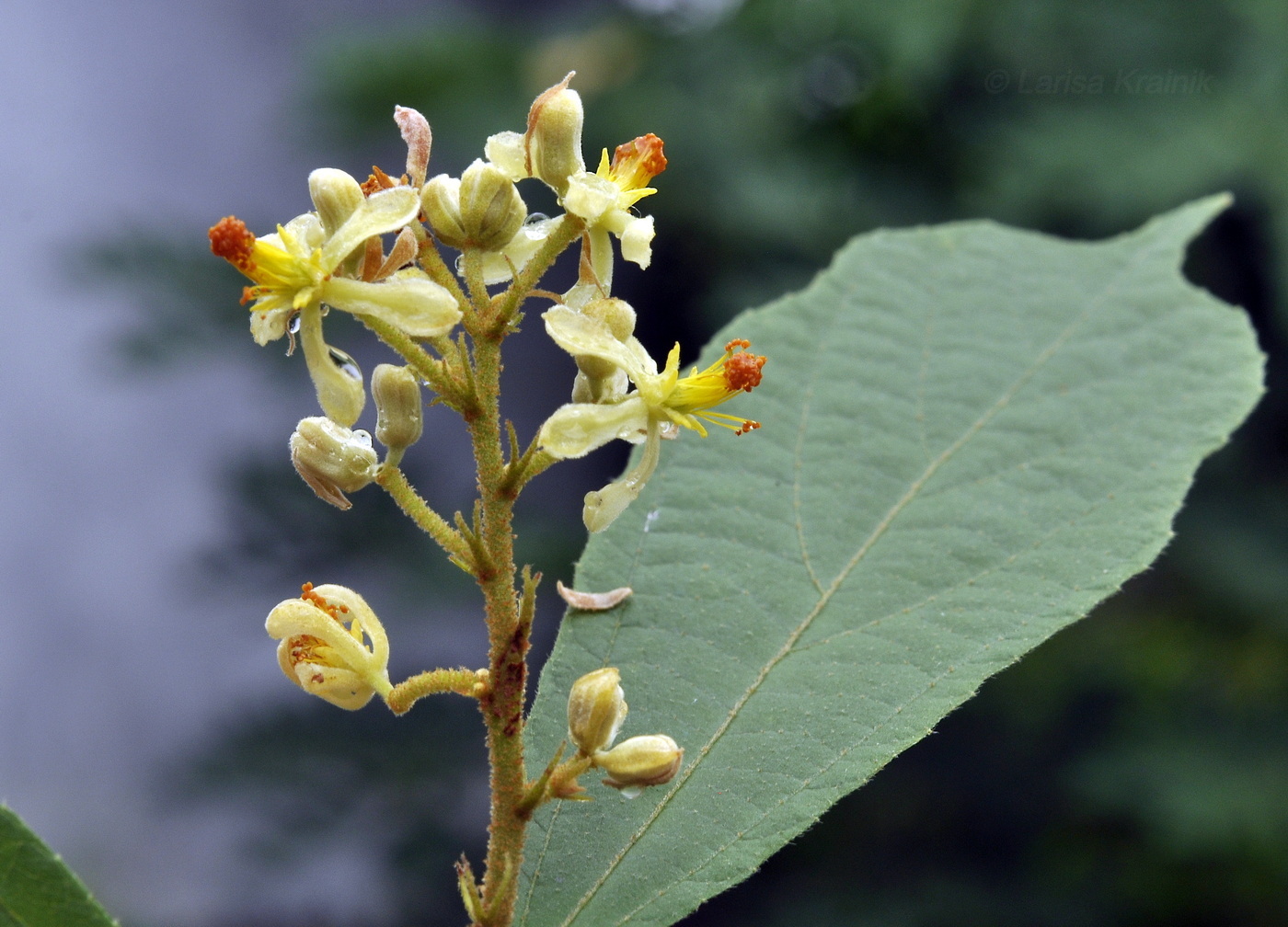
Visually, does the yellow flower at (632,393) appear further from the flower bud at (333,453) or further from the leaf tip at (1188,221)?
the leaf tip at (1188,221)

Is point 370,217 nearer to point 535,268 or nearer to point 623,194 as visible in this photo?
point 535,268

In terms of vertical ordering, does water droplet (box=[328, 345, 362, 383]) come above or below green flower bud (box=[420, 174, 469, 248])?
below

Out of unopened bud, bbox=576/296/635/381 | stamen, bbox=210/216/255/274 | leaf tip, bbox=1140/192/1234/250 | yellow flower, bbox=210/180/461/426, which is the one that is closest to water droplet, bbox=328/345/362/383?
yellow flower, bbox=210/180/461/426

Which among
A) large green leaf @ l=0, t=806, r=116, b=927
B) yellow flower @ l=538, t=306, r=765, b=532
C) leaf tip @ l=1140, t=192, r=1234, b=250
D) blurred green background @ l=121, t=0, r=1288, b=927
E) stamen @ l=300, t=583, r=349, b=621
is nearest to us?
large green leaf @ l=0, t=806, r=116, b=927

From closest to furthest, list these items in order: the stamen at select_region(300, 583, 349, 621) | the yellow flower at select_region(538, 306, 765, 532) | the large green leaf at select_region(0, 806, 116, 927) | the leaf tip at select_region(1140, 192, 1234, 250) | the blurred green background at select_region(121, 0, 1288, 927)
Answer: the large green leaf at select_region(0, 806, 116, 927), the yellow flower at select_region(538, 306, 765, 532), the stamen at select_region(300, 583, 349, 621), the leaf tip at select_region(1140, 192, 1234, 250), the blurred green background at select_region(121, 0, 1288, 927)

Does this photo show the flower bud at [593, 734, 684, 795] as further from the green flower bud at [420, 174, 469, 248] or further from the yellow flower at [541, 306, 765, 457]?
the green flower bud at [420, 174, 469, 248]
